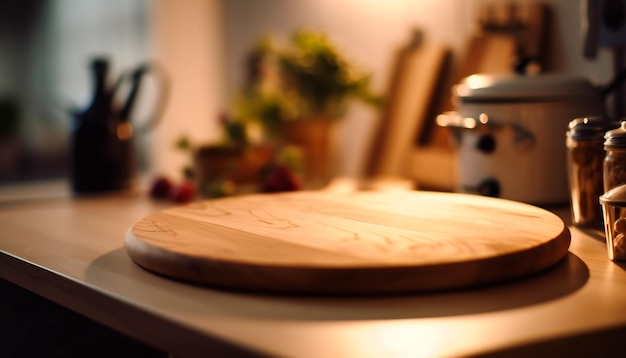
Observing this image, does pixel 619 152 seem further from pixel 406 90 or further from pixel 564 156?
pixel 406 90

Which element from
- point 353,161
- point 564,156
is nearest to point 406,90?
point 353,161

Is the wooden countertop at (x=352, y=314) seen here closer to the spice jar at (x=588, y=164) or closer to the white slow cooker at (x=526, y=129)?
the spice jar at (x=588, y=164)

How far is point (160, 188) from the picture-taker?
1.57 meters

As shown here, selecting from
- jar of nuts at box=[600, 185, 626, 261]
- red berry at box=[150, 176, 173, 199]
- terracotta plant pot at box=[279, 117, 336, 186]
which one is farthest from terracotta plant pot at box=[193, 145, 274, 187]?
jar of nuts at box=[600, 185, 626, 261]

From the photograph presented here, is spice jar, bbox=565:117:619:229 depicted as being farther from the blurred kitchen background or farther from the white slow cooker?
the blurred kitchen background

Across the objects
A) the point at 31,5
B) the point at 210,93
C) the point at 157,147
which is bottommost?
the point at 157,147

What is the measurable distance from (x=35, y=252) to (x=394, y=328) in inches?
A: 19.5

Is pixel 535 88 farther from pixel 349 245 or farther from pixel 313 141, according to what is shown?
pixel 313 141

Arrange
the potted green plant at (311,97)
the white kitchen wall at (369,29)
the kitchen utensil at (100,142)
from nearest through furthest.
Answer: the white kitchen wall at (369,29), the kitchen utensil at (100,142), the potted green plant at (311,97)

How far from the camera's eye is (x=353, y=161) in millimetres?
2141

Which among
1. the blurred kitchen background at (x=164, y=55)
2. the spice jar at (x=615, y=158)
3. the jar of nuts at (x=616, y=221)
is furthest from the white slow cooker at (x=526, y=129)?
the blurred kitchen background at (x=164, y=55)

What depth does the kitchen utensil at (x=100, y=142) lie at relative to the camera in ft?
5.30

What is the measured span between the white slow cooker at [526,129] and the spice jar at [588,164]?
0.50ft

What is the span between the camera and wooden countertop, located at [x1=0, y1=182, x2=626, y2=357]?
563mm
